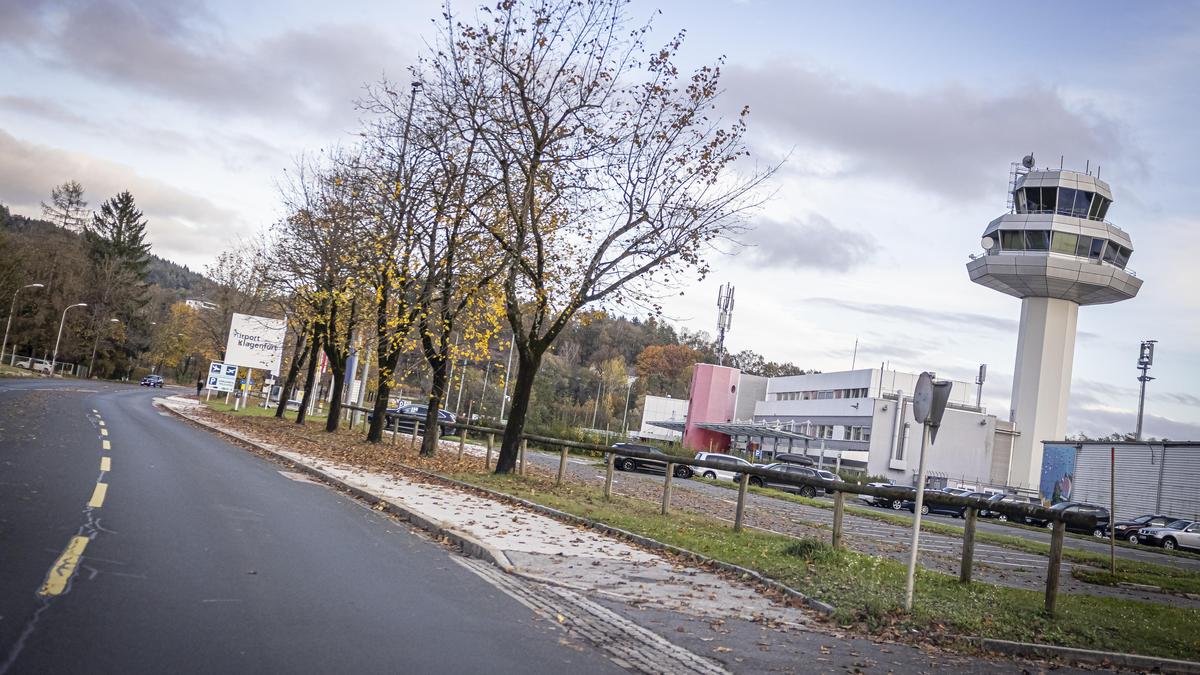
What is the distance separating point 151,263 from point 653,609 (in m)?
114

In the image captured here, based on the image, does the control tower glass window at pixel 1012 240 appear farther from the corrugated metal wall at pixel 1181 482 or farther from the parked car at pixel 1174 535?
the parked car at pixel 1174 535

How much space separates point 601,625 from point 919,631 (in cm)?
328

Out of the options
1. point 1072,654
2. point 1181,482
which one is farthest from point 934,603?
point 1181,482

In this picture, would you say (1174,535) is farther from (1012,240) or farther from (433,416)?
(433,416)

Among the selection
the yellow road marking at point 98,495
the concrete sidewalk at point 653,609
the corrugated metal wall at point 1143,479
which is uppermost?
the corrugated metal wall at point 1143,479

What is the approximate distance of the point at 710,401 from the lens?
8312 centimetres

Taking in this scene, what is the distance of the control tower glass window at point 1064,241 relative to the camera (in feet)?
207

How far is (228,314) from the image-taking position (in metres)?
62.3

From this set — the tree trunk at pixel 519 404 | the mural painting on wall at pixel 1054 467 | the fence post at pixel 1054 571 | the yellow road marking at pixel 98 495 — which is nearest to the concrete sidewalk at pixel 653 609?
the fence post at pixel 1054 571

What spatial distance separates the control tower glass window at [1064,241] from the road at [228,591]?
62.0 metres

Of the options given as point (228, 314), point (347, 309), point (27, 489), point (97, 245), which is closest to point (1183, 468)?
point (347, 309)

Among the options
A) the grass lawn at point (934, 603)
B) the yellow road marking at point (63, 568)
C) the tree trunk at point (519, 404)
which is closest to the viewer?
the yellow road marking at point (63, 568)

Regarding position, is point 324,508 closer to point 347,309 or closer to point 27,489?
point 27,489

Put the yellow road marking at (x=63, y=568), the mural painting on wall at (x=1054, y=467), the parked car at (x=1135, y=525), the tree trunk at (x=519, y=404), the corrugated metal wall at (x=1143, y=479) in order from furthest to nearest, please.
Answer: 1. the mural painting on wall at (x=1054, y=467)
2. the corrugated metal wall at (x=1143, y=479)
3. the parked car at (x=1135, y=525)
4. the tree trunk at (x=519, y=404)
5. the yellow road marking at (x=63, y=568)
